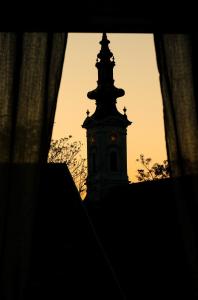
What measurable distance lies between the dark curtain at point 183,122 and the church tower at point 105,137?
108 feet

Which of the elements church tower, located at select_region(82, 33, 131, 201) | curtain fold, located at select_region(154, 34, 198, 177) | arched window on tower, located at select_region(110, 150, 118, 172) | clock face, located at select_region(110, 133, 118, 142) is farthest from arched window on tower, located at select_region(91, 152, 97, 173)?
curtain fold, located at select_region(154, 34, 198, 177)

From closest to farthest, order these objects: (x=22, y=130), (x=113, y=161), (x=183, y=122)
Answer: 1. (x=22, y=130)
2. (x=183, y=122)
3. (x=113, y=161)

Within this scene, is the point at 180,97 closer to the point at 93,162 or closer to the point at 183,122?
the point at 183,122

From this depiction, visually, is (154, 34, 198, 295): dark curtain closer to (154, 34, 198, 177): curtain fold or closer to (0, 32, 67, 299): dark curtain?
(154, 34, 198, 177): curtain fold

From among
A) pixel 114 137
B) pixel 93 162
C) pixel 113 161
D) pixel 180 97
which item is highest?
pixel 114 137

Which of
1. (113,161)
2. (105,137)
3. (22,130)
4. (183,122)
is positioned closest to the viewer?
(22,130)

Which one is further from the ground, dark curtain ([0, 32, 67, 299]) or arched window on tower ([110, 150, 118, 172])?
arched window on tower ([110, 150, 118, 172])

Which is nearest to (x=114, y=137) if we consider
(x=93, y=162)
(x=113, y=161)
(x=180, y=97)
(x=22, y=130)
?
(x=113, y=161)

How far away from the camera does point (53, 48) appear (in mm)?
2002

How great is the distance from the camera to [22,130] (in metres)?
1.90

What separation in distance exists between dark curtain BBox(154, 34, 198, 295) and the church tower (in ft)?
108

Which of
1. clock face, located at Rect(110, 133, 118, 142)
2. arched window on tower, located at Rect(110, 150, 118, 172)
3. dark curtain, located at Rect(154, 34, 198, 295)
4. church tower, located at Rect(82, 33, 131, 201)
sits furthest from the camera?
clock face, located at Rect(110, 133, 118, 142)

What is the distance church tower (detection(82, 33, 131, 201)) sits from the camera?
35.2 metres

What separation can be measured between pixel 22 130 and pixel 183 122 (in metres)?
0.76
